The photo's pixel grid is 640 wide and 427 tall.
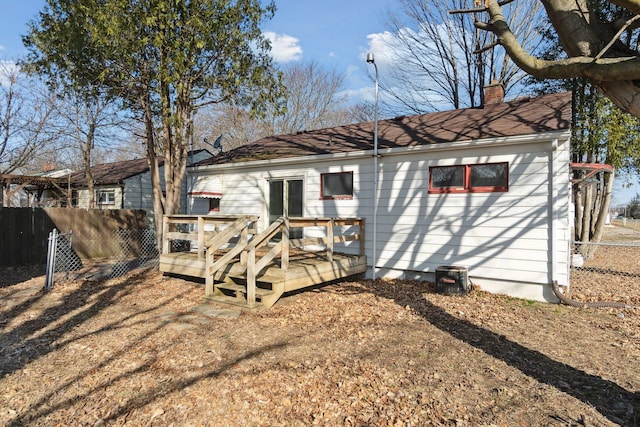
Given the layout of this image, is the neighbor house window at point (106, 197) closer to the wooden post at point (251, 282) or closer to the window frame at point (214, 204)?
the window frame at point (214, 204)

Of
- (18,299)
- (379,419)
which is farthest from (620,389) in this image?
(18,299)

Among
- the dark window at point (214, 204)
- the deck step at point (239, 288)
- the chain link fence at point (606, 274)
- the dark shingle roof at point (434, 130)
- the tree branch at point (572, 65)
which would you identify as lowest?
the chain link fence at point (606, 274)

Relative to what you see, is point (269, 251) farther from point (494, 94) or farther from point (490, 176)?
point (494, 94)

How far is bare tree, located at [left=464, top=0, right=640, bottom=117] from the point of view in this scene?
3.05m

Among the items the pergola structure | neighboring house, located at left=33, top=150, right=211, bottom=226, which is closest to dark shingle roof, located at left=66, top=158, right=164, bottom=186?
neighboring house, located at left=33, top=150, right=211, bottom=226

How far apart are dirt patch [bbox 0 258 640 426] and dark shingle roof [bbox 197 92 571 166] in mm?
3326

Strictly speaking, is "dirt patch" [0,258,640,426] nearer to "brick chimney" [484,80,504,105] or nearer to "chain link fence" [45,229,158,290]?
"chain link fence" [45,229,158,290]

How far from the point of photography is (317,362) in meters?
4.28

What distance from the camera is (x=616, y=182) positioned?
15961mm

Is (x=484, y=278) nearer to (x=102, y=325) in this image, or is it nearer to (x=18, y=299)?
(x=102, y=325)

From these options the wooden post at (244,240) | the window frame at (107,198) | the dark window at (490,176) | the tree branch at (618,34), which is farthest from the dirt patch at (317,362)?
the window frame at (107,198)

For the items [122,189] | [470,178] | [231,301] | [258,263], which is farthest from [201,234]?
[122,189]

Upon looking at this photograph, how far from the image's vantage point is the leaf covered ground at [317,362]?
3.27 metres

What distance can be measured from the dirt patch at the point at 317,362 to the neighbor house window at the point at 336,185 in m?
3.24
